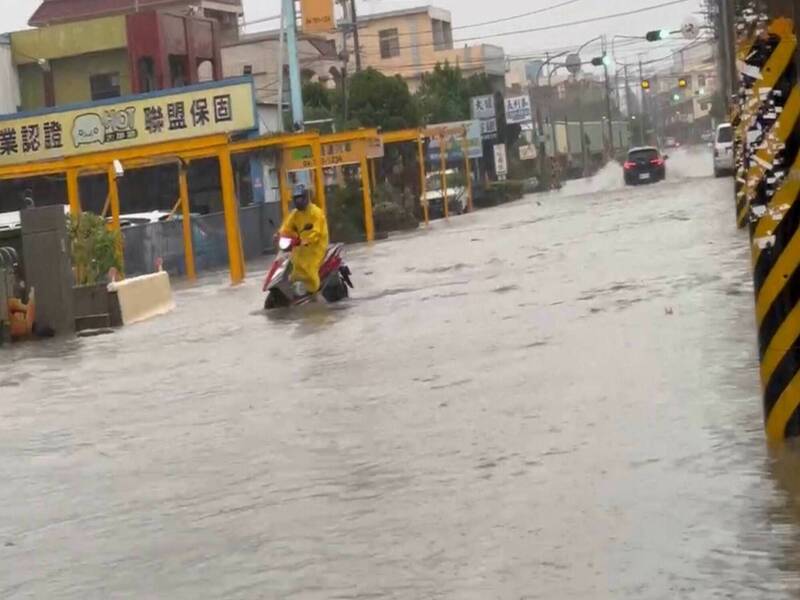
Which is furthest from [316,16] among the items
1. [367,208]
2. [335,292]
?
[335,292]

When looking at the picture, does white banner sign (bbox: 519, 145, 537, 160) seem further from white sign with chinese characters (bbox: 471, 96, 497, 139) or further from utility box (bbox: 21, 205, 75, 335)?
utility box (bbox: 21, 205, 75, 335)

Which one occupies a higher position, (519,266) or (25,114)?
(25,114)

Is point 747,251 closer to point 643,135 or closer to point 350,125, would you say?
point 350,125

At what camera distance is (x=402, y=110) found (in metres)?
57.2

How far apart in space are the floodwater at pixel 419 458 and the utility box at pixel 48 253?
1971 millimetres

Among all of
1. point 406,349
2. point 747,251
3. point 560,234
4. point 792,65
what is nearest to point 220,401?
point 406,349

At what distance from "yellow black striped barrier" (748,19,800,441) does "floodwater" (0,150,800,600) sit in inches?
23.1

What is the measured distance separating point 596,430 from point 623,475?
4.58ft

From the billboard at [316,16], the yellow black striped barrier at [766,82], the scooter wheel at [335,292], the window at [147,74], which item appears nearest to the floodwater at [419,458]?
the yellow black striped barrier at [766,82]

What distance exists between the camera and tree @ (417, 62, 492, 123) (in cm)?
7284

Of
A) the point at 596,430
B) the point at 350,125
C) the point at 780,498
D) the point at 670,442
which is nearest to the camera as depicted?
the point at 780,498

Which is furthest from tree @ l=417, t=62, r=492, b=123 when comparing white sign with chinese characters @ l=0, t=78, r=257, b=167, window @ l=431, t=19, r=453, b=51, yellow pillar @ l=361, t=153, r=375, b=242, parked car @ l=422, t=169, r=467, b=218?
white sign with chinese characters @ l=0, t=78, r=257, b=167

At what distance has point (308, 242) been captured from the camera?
20.8 metres

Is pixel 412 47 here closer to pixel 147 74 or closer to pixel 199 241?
pixel 147 74
